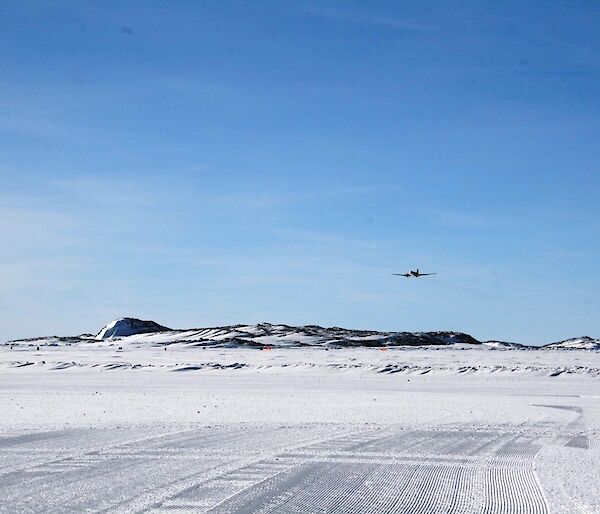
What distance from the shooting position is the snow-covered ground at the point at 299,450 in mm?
6938

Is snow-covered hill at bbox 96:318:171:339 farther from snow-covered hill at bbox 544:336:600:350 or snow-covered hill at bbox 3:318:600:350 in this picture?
snow-covered hill at bbox 544:336:600:350

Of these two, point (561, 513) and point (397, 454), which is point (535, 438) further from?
point (561, 513)

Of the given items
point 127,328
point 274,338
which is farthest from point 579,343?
point 127,328

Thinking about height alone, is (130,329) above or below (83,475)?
above

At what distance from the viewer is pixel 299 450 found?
32.7ft

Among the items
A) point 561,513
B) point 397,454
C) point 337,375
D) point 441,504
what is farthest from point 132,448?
point 337,375

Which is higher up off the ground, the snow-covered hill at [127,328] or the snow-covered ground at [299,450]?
the snow-covered hill at [127,328]

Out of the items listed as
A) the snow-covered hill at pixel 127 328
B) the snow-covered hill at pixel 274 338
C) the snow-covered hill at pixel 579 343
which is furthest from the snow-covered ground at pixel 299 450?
the snow-covered hill at pixel 127 328

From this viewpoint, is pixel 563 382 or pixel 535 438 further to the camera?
pixel 563 382

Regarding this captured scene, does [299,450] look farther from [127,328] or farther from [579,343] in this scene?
[127,328]

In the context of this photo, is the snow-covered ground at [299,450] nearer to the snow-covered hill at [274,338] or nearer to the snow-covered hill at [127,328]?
the snow-covered hill at [274,338]

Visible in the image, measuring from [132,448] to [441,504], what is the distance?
4.48 m

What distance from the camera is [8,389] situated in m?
23.6

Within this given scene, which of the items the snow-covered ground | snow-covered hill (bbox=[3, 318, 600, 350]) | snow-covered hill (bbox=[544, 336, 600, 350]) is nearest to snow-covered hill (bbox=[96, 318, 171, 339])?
snow-covered hill (bbox=[3, 318, 600, 350])
